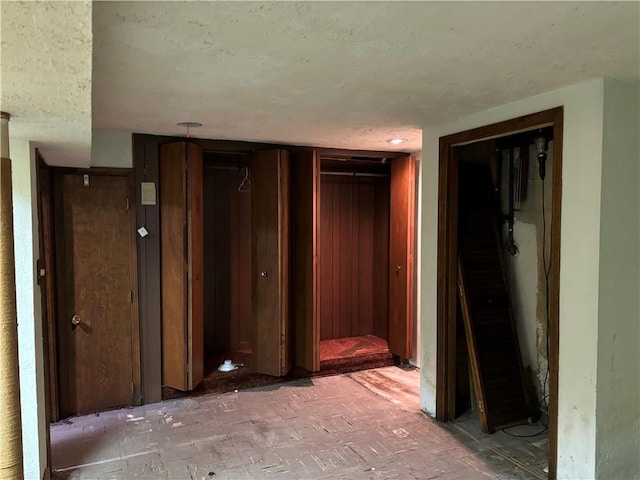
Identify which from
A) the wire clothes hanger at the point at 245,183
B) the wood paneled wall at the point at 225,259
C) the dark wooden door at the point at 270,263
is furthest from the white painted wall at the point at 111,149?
the wire clothes hanger at the point at 245,183

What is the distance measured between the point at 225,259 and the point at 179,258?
46.6 inches

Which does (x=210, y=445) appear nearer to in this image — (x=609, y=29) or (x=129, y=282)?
(x=129, y=282)

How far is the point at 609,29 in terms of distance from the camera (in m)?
1.66

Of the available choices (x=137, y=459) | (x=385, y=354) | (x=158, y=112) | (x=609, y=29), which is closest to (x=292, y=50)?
(x=609, y=29)

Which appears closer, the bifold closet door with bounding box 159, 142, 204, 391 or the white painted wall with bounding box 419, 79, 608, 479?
the white painted wall with bounding box 419, 79, 608, 479

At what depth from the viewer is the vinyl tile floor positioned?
2.79 metres

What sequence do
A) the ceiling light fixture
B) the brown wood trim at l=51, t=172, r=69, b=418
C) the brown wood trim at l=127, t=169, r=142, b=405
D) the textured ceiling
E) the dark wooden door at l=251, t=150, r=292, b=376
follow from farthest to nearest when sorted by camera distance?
1. the dark wooden door at l=251, t=150, r=292, b=376
2. the brown wood trim at l=127, t=169, r=142, b=405
3. the brown wood trim at l=51, t=172, r=69, b=418
4. the ceiling light fixture
5. the textured ceiling

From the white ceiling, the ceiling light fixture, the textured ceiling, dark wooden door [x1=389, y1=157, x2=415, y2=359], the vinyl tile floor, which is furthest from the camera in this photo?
dark wooden door [x1=389, y1=157, x2=415, y2=359]

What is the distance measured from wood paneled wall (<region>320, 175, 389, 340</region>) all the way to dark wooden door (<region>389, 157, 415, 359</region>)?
665 mm

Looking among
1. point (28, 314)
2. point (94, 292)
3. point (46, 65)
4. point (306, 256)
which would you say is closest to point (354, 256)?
point (306, 256)

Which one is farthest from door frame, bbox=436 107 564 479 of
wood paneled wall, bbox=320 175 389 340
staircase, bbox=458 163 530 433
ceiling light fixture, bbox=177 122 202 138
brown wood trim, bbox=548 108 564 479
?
wood paneled wall, bbox=320 175 389 340

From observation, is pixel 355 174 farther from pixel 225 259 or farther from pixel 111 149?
pixel 111 149

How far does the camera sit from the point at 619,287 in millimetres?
2393

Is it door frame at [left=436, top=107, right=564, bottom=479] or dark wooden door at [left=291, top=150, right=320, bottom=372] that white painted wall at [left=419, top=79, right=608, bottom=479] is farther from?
dark wooden door at [left=291, top=150, right=320, bottom=372]
